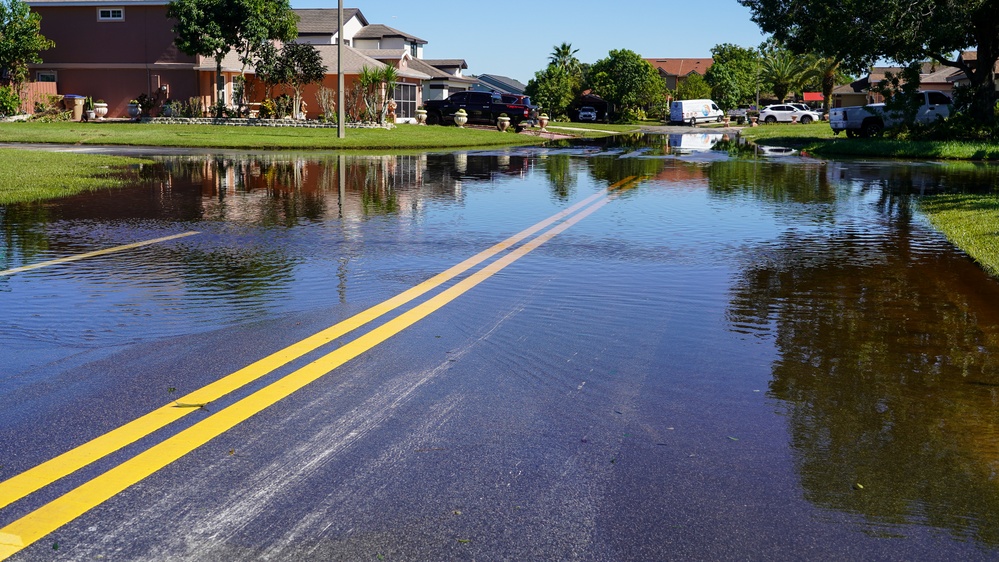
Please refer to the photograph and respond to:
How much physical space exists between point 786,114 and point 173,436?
82.9 meters

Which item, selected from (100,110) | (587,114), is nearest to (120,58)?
(100,110)

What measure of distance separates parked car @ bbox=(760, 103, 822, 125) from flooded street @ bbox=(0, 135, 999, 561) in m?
73.8

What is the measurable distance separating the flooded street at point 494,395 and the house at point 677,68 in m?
130

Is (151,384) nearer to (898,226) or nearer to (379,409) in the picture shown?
(379,409)

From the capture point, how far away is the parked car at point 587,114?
298 ft

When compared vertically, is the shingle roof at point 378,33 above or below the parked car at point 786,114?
above

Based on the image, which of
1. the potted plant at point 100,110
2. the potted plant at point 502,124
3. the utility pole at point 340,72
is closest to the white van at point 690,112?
the potted plant at point 502,124

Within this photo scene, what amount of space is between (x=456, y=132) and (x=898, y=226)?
112ft

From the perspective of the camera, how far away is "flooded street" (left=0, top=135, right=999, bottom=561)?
383 centimetres

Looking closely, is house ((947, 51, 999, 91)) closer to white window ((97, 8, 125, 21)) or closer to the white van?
the white van

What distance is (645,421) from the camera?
509 centimetres

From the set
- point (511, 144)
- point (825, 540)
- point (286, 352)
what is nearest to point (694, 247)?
point (286, 352)

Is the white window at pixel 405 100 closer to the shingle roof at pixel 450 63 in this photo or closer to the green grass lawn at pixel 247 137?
the green grass lawn at pixel 247 137

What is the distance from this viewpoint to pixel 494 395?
5.51 metres
